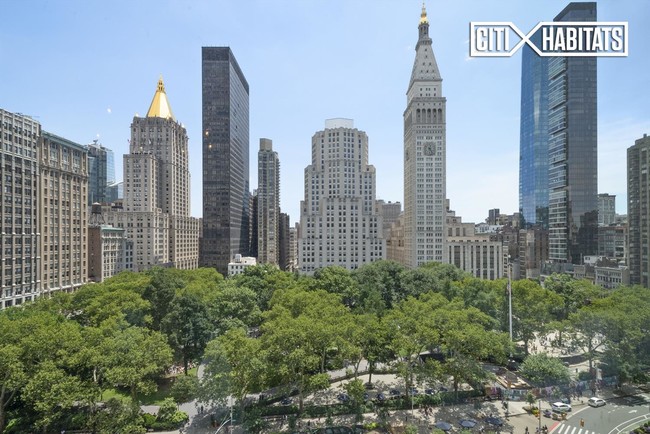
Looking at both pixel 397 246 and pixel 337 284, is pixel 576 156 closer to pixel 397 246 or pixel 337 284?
pixel 397 246

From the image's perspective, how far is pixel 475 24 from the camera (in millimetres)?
22969

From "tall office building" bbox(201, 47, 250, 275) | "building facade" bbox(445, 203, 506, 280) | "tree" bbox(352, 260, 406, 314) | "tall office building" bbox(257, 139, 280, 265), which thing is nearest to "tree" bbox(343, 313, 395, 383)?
"tree" bbox(352, 260, 406, 314)

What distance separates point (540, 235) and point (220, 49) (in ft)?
418

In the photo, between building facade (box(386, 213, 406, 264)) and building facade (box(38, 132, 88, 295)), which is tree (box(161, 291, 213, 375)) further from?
building facade (box(386, 213, 406, 264))

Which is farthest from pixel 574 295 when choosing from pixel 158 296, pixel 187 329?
pixel 158 296

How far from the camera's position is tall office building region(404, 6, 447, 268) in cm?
10544

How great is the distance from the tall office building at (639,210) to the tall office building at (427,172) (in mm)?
42828

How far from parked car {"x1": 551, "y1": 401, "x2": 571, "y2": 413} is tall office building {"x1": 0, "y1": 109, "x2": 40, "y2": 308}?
273ft

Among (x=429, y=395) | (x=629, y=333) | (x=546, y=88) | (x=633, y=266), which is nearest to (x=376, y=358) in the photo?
(x=429, y=395)

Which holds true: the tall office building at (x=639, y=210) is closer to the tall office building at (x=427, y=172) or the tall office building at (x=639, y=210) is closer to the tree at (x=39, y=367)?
the tall office building at (x=427, y=172)

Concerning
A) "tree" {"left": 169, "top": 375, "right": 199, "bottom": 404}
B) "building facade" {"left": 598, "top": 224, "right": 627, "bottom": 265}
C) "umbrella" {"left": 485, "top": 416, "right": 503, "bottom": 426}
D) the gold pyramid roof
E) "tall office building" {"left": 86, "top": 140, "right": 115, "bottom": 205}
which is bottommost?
"umbrella" {"left": 485, "top": 416, "right": 503, "bottom": 426}

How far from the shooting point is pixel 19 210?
64.8 metres

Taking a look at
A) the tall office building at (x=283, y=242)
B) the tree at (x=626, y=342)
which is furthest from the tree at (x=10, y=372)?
the tall office building at (x=283, y=242)

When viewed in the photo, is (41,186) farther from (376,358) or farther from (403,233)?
(403,233)
